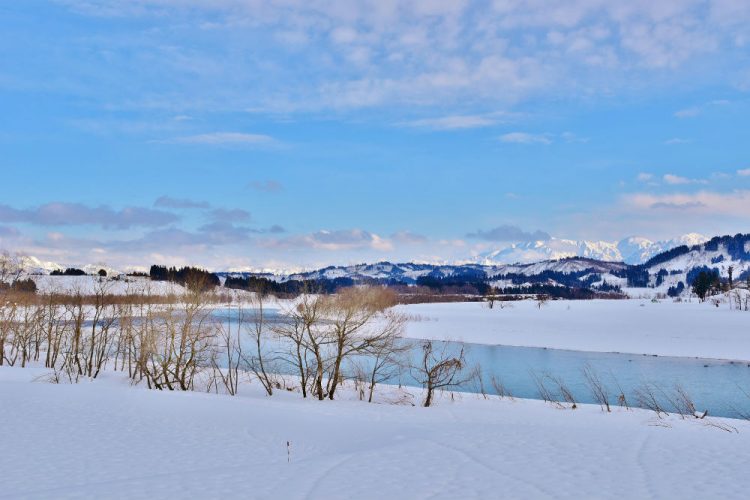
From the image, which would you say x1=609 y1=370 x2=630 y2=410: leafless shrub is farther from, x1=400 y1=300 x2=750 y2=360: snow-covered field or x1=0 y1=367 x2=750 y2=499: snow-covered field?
x1=400 y1=300 x2=750 y2=360: snow-covered field

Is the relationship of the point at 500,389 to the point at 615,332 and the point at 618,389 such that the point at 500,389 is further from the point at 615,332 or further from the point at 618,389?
the point at 615,332

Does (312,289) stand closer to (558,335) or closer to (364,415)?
(364,415)

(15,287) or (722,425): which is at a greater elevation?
(15,287)

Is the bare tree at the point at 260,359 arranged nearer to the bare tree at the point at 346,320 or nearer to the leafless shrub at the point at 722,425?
the bare tree at the point at 346,320

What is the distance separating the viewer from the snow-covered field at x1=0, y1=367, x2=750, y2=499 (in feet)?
32.4

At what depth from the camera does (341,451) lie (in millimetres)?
13281

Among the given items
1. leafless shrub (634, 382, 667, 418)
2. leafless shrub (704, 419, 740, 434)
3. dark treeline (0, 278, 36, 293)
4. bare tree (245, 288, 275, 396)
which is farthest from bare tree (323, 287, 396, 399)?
dark treeline (0, 278, 36, 293)

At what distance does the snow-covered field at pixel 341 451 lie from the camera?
9.88 meters

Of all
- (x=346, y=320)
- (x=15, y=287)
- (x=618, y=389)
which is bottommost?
(x=618, y=389)

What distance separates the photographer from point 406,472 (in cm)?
1097

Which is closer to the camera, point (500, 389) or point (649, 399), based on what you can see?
point (649, 399)

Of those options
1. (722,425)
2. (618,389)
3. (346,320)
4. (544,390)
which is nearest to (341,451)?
(346,320)

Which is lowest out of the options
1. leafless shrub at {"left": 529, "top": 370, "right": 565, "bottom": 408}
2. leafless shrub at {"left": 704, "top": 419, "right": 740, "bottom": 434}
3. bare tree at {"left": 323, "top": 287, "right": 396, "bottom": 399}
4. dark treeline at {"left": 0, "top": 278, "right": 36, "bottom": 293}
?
leafless shrub at {"left": 529, "top": 370, "right": 565, "bottom": 408}

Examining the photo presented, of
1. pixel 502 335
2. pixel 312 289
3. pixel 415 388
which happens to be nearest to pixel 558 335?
pixel 502 335
